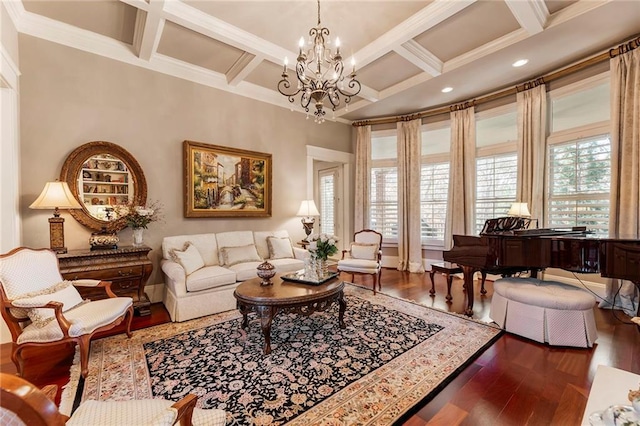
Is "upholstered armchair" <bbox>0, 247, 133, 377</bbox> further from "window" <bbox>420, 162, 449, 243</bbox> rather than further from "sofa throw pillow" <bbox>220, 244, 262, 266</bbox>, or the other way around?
"window" <bbox>420, 162, 449, 243</bbox>

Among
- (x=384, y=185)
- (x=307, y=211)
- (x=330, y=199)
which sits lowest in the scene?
(x=307, y=211)

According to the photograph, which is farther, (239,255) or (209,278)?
(239,255)

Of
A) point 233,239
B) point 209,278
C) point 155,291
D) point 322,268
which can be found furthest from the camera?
point 233,239

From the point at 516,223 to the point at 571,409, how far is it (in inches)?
92.3

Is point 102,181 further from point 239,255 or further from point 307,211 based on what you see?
point 307,211

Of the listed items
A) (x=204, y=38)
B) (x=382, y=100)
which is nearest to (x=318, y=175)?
(x=382, y=100)

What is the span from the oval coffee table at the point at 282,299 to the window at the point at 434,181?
3.58m

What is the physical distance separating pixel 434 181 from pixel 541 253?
3.19 metres

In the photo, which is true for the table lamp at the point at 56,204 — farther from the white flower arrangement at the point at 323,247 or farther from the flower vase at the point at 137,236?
the white flower arrangement at the point at 323,247

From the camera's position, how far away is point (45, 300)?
230cm

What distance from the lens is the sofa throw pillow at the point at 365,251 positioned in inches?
188

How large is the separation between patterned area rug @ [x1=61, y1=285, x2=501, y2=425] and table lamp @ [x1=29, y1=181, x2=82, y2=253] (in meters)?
1.27

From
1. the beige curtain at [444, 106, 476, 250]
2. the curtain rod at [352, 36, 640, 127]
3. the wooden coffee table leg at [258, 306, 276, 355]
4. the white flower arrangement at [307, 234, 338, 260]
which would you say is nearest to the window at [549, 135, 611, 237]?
the curtain rod at [352, 36, 640, 127]

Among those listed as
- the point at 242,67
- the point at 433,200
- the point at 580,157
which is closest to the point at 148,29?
the point at 242,67
